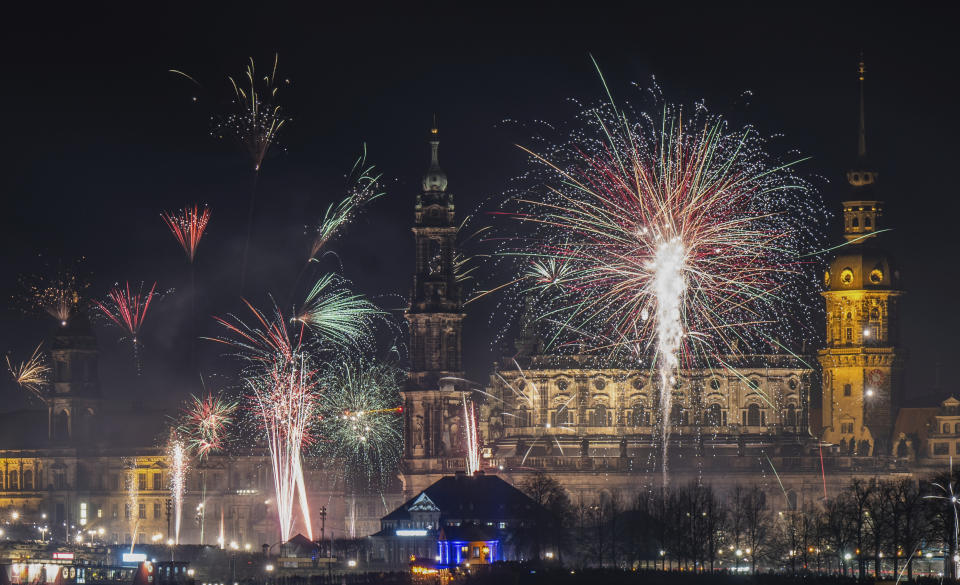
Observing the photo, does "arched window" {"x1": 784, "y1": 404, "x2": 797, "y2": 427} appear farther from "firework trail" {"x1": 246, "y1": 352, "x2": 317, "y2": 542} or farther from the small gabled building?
"firework trail" {"x1": 246, "y1": 352, "x2": 317, "y2": 542}

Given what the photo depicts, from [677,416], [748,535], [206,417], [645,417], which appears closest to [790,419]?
[677,416]

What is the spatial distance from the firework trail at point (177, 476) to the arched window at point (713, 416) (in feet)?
154

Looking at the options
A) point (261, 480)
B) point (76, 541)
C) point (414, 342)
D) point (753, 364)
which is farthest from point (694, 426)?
point (76, 541)

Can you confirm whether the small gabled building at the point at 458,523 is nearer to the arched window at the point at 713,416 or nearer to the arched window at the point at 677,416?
the arched window at the point at 677,416

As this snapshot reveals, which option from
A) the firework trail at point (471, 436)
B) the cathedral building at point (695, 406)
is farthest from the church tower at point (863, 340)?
the firework trail at point (471, 436)

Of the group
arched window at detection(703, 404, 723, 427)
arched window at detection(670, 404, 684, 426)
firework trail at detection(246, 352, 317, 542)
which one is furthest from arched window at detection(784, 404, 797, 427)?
firework trail at detection(246, 352, 317, 542)

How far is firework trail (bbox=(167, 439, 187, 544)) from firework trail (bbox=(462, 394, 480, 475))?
949 inches

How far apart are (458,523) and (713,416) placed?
142 ft

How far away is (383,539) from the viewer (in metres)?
151

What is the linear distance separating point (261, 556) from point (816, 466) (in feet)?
174

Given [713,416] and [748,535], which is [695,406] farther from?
[748,535]

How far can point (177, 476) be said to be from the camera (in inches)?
7057

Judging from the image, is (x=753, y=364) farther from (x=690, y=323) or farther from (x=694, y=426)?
(x=690, y=323)

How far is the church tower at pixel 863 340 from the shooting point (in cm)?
18200
